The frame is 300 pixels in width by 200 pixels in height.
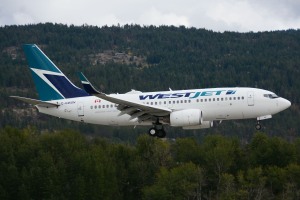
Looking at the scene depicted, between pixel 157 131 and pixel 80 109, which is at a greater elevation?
pixel 80 109

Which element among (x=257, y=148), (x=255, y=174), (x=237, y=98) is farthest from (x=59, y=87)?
(x=257, y=148)

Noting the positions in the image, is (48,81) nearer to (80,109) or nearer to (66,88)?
(66,88)

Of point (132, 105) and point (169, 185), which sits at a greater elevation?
point (132, 105)

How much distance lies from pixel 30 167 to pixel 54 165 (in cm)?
506

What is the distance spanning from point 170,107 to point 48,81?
43.0ft

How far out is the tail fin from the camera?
80625 mm

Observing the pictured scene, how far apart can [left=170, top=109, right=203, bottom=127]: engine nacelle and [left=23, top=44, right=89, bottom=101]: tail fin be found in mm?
10489

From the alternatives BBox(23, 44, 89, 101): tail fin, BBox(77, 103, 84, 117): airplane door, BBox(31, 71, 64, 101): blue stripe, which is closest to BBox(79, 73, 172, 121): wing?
BBox(77, 103, 84, 117): airplane door

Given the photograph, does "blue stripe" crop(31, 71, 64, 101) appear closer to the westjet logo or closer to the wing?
the wing

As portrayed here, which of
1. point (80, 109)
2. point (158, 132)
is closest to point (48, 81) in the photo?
point (80, 109)

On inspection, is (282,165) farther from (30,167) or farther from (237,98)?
(237,98)

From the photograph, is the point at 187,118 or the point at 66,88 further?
the point at 66,88

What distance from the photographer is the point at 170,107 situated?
75.6 m

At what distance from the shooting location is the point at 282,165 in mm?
122188
